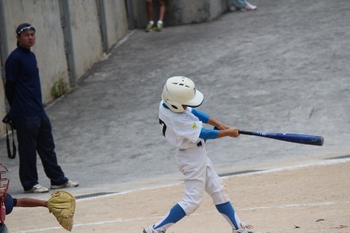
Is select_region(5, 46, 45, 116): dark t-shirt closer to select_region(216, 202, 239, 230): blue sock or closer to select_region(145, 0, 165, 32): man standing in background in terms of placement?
select_region(216, 202, 239, 230): blue sock

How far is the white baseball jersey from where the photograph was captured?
7.32m

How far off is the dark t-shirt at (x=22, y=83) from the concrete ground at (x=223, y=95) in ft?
3.50

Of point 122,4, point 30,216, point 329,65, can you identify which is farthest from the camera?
point 122,4

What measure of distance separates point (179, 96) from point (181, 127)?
260 millimetres

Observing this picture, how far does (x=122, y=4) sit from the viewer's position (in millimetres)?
18594

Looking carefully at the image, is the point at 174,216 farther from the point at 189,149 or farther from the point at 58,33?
the point at 58,33

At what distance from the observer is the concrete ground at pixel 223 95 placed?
40.1 ft

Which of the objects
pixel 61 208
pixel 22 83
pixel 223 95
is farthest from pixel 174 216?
pixel 223 95

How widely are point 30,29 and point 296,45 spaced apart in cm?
713

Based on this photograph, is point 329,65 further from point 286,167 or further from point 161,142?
point 286,167

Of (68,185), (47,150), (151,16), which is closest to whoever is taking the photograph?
(47,150)

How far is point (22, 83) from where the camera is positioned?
10.7m

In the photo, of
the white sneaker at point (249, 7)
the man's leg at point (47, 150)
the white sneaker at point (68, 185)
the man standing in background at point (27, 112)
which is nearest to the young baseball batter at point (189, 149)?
the man standing in background at point (27, 112)

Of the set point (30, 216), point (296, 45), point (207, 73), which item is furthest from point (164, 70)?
point (30, 216)
